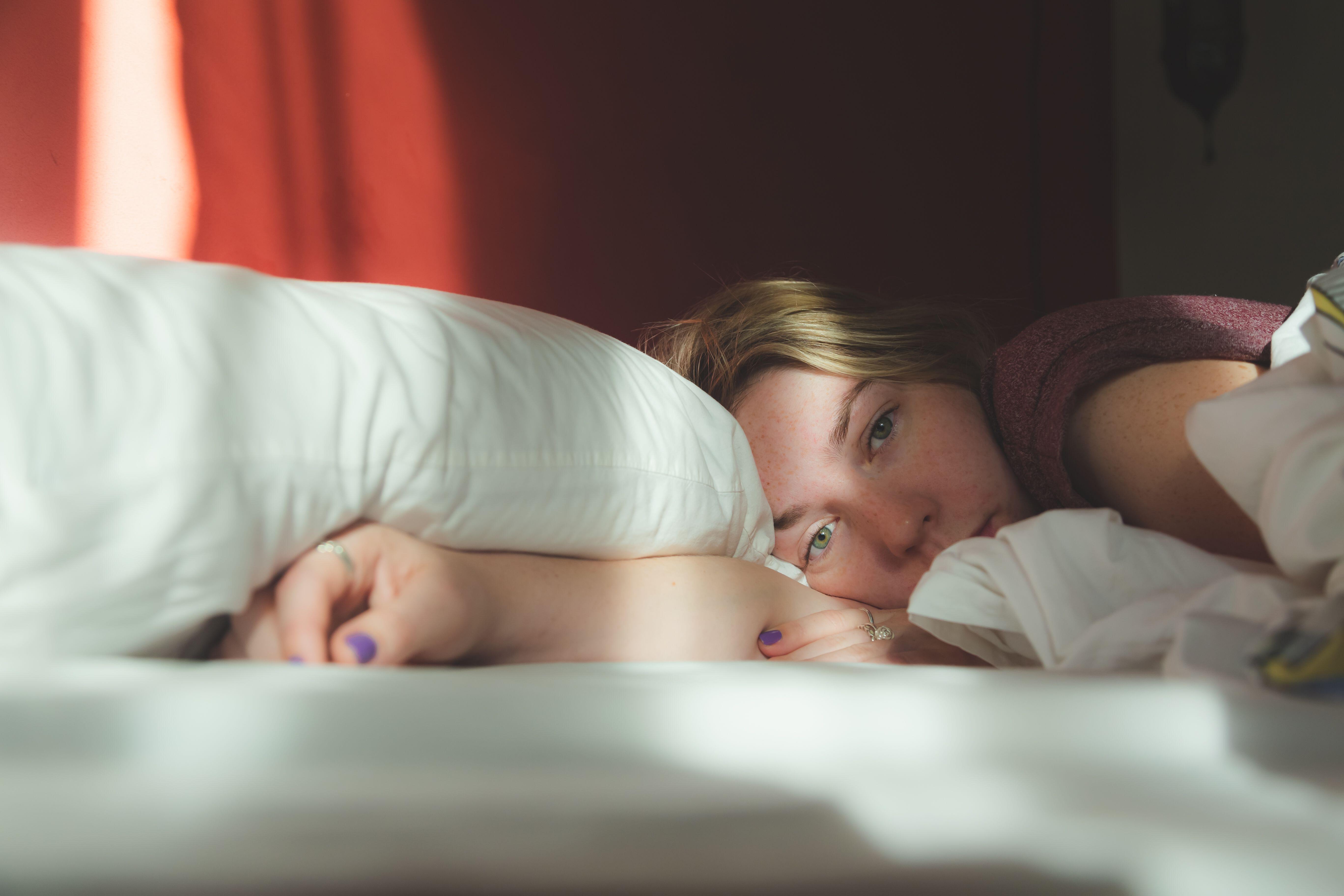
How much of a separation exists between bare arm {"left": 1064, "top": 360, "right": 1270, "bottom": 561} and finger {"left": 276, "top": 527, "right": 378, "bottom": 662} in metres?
0.63

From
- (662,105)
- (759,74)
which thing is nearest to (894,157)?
(759,74)

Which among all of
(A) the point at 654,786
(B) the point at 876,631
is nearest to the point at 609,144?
(B) the point at 876,631

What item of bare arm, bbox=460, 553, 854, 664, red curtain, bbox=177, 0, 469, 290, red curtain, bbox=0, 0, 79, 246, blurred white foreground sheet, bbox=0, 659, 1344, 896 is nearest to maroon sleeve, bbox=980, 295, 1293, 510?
bare arm, bbox=460, 553, 854, 664

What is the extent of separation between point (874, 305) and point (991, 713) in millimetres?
905

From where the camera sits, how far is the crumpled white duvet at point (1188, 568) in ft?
1.31

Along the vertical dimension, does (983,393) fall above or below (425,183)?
below

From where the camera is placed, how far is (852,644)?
739 mm

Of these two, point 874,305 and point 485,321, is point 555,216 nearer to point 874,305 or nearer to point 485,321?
point 874,305

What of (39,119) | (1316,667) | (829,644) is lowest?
(829,644)

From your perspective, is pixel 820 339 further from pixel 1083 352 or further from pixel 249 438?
pixel 249 438

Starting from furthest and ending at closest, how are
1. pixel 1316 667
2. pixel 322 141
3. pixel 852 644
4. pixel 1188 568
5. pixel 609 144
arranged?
pixel 609 144, pixel 322 141, pixel 852 644, pixel 1188 568, pixel 1316 667

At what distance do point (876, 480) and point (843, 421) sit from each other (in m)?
0.08

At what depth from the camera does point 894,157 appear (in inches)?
77.0

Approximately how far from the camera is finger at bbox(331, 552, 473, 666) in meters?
0.43
